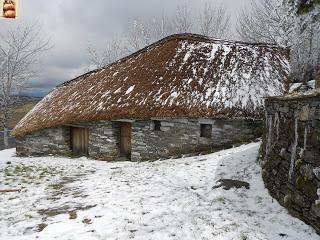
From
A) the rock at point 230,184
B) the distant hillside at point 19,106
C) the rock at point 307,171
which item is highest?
the distant hillside at point 19,106

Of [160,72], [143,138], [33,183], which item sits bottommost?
[33,183]

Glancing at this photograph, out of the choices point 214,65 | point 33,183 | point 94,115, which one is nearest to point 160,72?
point 214,65

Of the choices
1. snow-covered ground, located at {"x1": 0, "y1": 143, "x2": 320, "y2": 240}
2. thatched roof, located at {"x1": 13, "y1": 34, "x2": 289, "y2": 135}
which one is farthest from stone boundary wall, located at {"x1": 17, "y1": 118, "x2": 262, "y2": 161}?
snow-covered ground, located at {"x1": 0, "y1": 143, "x2": 320, "y2": 240}

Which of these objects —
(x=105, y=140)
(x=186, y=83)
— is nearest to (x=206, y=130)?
(x=186, y=83)

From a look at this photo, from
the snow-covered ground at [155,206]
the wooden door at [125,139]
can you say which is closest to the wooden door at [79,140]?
the wooden door at [125,139]

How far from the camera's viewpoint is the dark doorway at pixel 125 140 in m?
12.0

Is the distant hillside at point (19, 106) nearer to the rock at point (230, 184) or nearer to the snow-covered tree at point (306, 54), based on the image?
the snow-covered tree at point (306, 54)

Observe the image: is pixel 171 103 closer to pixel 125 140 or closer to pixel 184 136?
pixel 184 136

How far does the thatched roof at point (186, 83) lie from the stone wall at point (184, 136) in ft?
1.16

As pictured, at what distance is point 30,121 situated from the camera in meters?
15.8

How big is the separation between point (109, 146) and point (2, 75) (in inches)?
534

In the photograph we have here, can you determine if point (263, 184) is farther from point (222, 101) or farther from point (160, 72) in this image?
point (160, 72)

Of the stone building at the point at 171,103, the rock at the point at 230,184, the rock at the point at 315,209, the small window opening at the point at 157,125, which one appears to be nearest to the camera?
the rock at the point at 315,209

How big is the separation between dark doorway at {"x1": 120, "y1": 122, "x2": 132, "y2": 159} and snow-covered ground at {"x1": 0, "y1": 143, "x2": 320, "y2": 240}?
146 inches
